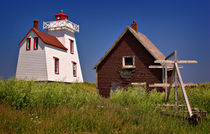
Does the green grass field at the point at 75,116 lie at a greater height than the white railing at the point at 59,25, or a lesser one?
lesser

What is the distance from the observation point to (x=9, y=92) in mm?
10992

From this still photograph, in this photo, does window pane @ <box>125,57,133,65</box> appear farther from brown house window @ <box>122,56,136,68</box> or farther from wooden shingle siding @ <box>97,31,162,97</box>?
wooden shingle siding @ <box>97,31,162,97</box>

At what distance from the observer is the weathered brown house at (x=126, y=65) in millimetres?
19141

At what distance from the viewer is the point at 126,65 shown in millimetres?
19906

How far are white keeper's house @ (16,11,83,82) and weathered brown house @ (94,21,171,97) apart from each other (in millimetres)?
7449

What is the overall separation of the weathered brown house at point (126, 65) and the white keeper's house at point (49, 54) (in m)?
7.45

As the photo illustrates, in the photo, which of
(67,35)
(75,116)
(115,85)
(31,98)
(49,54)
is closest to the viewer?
(75,116)

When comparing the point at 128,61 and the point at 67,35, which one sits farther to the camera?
the point at 67,35

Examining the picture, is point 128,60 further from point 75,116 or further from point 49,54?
point 75,116

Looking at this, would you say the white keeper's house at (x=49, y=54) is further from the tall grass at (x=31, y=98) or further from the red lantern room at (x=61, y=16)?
the tall grass at (x=31, y=98)

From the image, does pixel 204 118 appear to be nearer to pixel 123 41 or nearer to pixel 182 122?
pixel 182 122

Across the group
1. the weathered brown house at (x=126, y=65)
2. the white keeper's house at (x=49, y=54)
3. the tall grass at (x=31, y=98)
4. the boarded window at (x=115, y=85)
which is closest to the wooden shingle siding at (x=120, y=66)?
the weathered brown house at (x=126, y=65)

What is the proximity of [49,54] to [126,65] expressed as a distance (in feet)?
37.4

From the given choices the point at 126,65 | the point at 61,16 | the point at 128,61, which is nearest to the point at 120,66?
the point at 126,65
